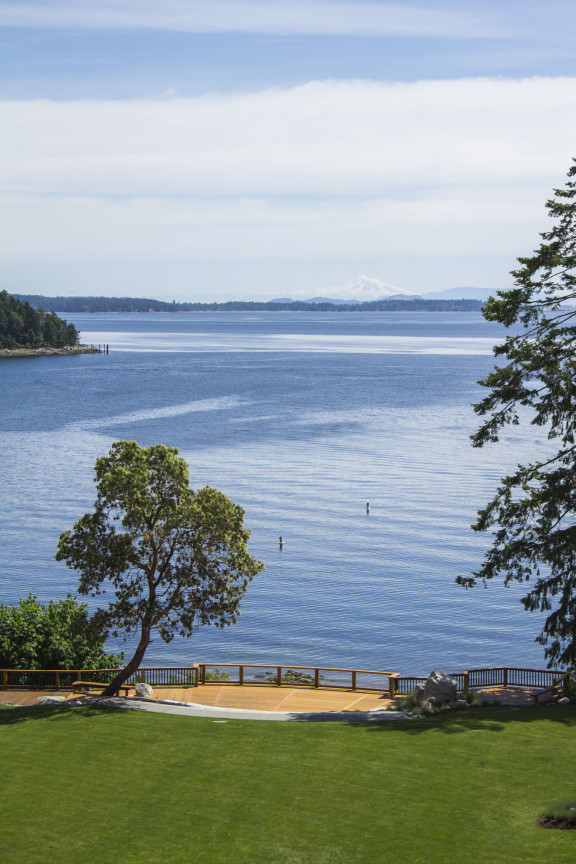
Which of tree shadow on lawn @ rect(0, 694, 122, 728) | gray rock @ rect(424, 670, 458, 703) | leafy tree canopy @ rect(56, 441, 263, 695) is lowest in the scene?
tree shadow on lawn @ rect(0, 694, 122, 728)

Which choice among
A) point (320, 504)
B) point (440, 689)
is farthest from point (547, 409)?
point (320, 504)

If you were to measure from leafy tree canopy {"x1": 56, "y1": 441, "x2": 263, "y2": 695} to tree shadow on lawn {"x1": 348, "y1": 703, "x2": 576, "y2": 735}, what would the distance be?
6.00 m

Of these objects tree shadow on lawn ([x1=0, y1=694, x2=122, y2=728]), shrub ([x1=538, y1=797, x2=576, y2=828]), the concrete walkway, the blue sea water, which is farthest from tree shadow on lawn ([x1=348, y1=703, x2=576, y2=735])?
the blue sea water

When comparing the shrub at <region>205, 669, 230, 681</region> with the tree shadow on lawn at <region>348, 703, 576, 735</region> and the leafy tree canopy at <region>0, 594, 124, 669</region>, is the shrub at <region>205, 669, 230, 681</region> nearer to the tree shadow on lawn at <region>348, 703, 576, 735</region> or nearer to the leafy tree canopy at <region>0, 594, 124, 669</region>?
the leafy tree canopy at <region>0, 594, 124, 669</region>

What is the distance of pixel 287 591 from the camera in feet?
164

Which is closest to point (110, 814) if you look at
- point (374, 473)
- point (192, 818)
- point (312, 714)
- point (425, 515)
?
point (192, 818)

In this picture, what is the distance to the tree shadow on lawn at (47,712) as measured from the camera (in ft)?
75.8

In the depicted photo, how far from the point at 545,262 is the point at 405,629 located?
23.4 metres

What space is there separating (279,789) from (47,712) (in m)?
8.61

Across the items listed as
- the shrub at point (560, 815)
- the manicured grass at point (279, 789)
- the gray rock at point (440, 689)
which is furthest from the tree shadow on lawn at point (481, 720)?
the shrub at point (560, 815)

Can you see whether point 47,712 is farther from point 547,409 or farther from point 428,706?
point 547,409

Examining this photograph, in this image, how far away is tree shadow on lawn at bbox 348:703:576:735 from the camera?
73.9 feet

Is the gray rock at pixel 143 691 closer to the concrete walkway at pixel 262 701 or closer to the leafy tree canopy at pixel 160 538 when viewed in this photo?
the concrete walkway at pixel 262 701

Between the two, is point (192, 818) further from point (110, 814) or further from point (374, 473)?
point (374, 473)
